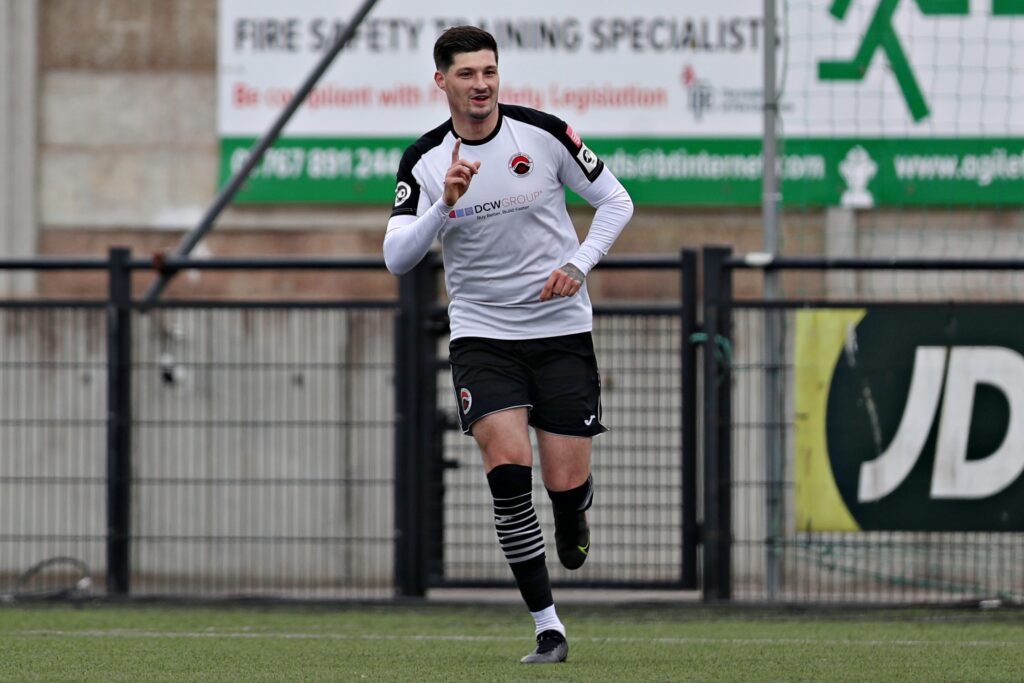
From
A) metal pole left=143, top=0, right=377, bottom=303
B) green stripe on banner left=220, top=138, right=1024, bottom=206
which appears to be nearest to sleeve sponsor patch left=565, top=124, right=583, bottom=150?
metal pole left=143, top=0, right=377, bottom=303

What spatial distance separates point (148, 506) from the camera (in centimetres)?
945

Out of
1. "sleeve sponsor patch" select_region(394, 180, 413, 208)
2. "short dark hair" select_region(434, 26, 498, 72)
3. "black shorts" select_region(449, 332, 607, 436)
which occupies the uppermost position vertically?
"short dark hair" select_region(434, 26, 498, 72)

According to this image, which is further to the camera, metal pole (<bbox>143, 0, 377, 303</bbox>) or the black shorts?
metal pole (<bbox>143, 0, 377, 303</bbox>)

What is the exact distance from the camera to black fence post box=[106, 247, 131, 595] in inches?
365

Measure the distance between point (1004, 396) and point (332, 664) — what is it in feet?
13.2

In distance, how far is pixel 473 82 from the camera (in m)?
5.77

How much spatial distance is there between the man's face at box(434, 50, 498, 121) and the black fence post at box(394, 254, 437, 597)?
11.0 ft

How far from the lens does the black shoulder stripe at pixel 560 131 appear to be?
6055mm

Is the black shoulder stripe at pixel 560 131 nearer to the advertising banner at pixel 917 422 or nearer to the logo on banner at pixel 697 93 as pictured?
the advertising banner at pixel 917 422

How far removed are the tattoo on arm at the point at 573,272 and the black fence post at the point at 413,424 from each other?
340cm

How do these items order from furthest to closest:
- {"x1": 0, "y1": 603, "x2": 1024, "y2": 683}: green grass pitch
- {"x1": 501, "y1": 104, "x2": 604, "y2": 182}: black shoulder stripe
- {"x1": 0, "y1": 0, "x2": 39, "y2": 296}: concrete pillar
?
1. {"x1": 0, "y1": 0, "x2": 39, "y2": 296}: concrete pillar
2. {"x1": 501, "y1": 104, "x2": 604, "y2": 182}: black shoulder stripe
3. {"x1": 0, "y1": 603, "x2": 1024, "y2": 683}: green grass pitch

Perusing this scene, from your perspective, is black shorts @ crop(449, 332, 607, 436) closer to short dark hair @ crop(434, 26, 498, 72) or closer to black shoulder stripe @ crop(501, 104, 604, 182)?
black shoulder stripe @ crop(501, 104, 604, 182)

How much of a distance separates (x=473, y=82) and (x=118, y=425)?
4254 millimetres

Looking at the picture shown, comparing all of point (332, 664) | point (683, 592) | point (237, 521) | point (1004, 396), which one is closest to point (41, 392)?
point (237, 521)
